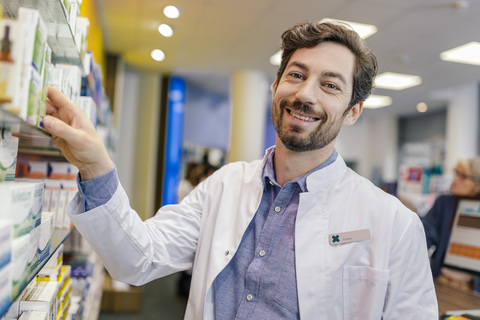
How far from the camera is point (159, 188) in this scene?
796 cm

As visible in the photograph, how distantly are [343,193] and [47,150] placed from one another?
124 cm

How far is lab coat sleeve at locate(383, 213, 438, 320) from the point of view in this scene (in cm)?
128

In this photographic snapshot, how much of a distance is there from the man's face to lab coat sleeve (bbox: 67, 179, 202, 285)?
467 millimetres

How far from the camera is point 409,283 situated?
1302 millimetres

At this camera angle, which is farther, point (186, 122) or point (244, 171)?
point (186, 122)

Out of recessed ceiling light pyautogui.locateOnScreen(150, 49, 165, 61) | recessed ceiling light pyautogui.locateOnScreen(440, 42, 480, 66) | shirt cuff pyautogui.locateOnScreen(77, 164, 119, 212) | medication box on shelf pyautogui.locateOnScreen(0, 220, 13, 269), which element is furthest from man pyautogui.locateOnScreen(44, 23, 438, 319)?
recessed ceiling light pyautogui.locateOnScreen(150, 49, 165, 61)

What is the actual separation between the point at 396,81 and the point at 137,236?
741 cm

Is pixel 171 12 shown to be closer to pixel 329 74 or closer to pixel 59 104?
pixel 329 74

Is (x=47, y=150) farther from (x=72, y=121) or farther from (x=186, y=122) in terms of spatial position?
(x=186, y=122)

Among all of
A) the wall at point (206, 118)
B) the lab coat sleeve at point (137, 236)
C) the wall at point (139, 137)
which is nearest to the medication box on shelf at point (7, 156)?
the lab coat sleeve at point (137, 236)

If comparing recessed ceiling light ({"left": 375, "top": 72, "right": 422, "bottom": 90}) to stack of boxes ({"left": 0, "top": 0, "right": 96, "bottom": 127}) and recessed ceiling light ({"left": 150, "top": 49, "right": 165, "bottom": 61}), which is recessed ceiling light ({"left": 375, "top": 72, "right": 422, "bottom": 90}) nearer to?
recessed ceiling light ({"left": 150, "top": 49, "right": 165, "bottom": 61})

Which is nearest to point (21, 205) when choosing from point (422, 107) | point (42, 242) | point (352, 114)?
point (42, 242)

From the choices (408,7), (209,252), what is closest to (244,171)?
(209,252)

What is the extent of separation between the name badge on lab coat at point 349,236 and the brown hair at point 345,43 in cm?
50
